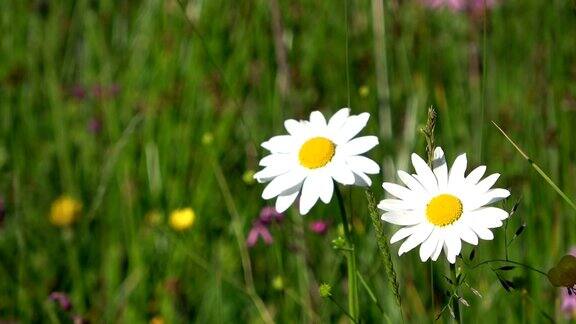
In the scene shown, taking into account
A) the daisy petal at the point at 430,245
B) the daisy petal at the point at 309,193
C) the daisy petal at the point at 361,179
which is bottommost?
the daisy petal at the point at 430,245

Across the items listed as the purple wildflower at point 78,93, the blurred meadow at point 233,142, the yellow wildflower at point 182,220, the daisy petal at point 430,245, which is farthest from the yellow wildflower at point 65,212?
the daisy petal at point 430,245

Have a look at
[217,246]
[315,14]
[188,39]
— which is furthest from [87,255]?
[315,14]

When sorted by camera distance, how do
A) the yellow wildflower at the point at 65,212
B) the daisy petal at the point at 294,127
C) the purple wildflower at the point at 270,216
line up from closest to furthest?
the daisy petal at the point at 294,127, the purple wildflower at the point at 270,216, the yellow wildflower at the point at 65,212

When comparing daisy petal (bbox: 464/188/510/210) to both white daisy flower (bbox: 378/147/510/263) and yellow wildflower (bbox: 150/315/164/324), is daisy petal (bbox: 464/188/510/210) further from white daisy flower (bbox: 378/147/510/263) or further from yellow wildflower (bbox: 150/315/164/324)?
yellow wildflower (bbox: 150/315/164/324)

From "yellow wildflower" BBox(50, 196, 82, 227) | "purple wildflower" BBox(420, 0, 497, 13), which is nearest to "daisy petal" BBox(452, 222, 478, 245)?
"yellow wildflower" BBox(50, 196, 82, 227)

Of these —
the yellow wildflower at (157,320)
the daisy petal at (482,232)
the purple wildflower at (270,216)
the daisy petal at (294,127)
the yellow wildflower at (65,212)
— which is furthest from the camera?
the yellow wildflower at (65,212)

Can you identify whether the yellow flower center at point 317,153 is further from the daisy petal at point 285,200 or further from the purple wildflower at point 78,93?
the purple wildflower at point 78,93

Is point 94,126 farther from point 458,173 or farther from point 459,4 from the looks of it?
point 458,173
